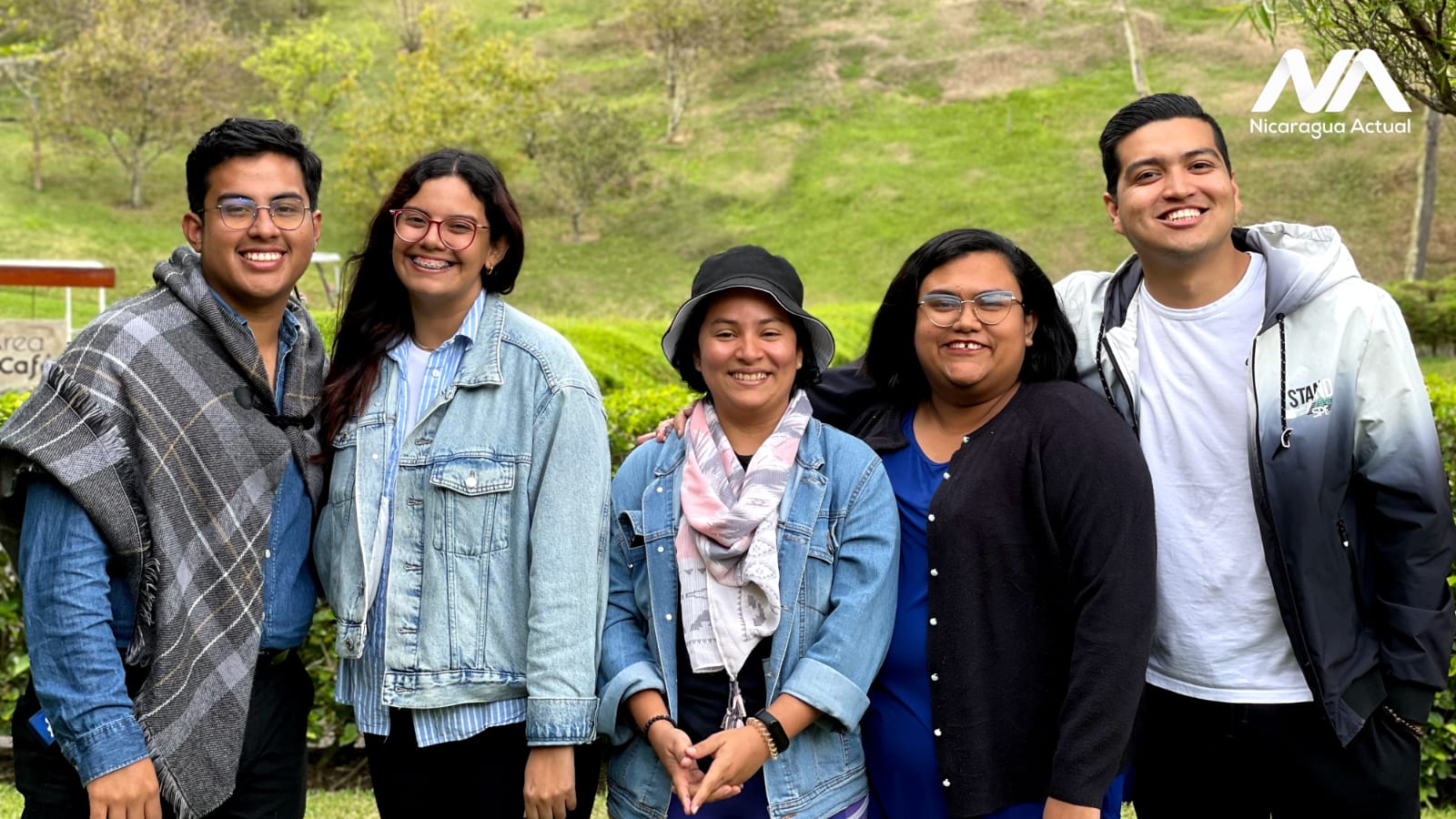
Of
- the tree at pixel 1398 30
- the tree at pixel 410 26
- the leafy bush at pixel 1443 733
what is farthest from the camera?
the tree at pixel 410 26

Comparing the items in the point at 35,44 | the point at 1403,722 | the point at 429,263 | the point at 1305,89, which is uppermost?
the point at 35,44

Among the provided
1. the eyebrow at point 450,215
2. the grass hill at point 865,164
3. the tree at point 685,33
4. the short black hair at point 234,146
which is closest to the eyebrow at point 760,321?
the eyebrow at point 450,215

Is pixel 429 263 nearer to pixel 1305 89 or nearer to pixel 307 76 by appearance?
pixel 1305 89

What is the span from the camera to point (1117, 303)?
118 inches

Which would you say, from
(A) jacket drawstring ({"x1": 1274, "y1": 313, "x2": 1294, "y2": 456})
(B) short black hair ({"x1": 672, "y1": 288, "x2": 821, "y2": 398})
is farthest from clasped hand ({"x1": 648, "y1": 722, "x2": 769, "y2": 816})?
(A) jacket drawstring ({"x1": 1274, "y1": 313, "x2": 1294, "y2": 456})

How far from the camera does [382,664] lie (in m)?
2.59

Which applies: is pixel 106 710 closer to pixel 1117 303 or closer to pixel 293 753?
pixel 293 753

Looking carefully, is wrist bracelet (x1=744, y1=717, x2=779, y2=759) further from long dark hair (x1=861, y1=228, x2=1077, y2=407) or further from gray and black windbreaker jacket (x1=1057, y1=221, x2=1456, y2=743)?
gray and black windbreaker jacket (x1=1057, y1=221, x2=1456, y2=743)

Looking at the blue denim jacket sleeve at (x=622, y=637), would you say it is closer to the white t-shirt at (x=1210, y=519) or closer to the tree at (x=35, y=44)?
the white t-shirt at (x=1210, y=519)

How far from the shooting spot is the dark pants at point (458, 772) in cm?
260

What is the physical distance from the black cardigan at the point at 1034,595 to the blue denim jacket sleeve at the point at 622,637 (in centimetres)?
63

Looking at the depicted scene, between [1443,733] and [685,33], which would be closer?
[1443,733]

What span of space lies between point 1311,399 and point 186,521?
7.95 ft

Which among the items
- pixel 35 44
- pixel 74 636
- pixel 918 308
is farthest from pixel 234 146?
pixel 35 44
